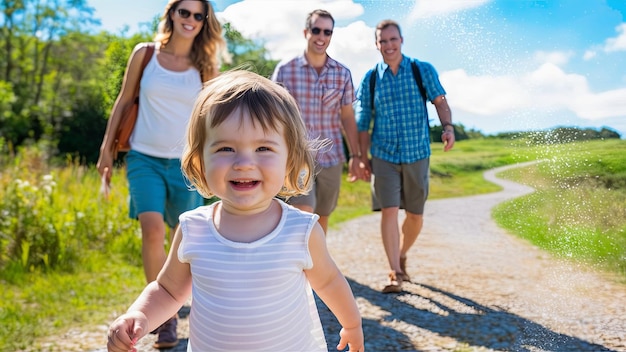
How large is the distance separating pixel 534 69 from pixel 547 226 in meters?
0.52

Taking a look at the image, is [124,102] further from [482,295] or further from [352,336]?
[482,295]

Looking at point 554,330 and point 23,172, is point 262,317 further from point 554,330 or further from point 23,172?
point 23,172

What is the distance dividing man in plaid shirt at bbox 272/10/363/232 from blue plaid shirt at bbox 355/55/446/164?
84mm

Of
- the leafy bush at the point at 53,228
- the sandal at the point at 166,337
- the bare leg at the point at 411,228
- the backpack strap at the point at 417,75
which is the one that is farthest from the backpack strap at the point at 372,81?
the leafy bush at the point at 53,228

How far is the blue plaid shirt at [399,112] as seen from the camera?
2436 mm

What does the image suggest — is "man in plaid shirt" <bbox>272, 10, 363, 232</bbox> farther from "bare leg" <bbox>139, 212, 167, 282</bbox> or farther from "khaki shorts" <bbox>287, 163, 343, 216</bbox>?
"bare leg" <bbox>139, 212, 167, 282</bbox>

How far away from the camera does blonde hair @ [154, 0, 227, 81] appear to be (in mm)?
3500

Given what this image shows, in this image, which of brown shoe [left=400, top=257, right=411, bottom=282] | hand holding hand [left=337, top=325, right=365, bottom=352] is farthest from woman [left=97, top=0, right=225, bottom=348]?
hand holding hand [left=337, top=325, right=365, bottom=352]

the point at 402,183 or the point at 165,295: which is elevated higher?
the point at 402,183

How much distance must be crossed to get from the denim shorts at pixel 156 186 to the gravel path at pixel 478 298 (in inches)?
28.2

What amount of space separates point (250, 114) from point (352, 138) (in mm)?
1766

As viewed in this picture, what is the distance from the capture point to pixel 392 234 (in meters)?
4.27

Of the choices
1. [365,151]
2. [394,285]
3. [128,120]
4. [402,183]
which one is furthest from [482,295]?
[128,120]

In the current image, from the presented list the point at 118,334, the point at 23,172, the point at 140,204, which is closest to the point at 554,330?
the point at 118,334
